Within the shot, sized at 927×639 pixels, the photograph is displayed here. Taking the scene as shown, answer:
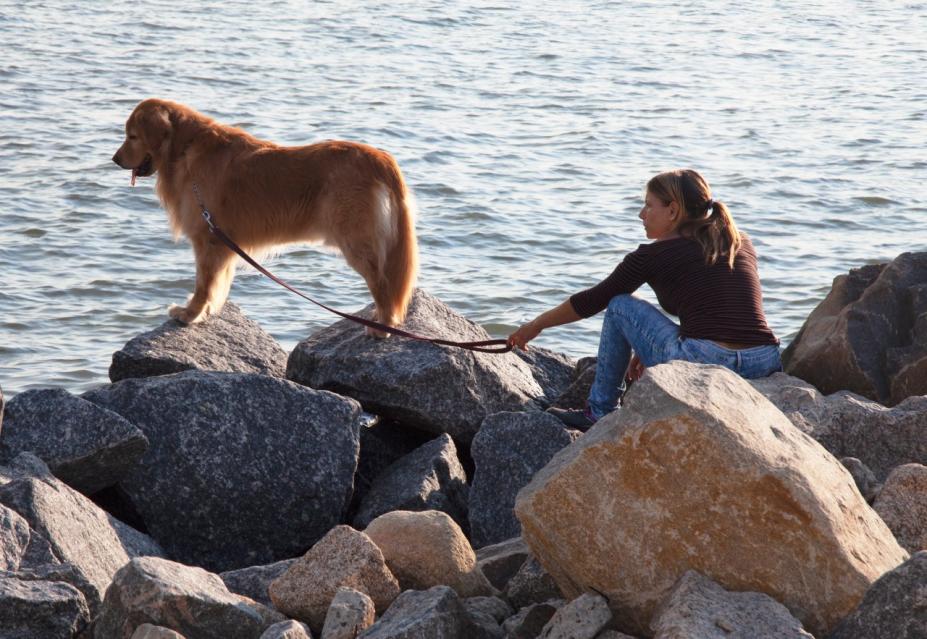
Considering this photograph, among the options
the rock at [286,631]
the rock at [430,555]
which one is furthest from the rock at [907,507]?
the rock at [286,631]

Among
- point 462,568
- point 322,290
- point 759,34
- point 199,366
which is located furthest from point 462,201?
point 759,34

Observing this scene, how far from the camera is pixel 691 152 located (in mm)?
14305

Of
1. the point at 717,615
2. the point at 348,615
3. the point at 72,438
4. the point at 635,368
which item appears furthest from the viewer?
the point at 635,368

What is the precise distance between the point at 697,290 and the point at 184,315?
283cm

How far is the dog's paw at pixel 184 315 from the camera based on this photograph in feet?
22.0

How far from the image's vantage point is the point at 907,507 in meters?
4.29

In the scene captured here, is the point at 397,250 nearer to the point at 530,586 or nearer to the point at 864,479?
the point at 530,586

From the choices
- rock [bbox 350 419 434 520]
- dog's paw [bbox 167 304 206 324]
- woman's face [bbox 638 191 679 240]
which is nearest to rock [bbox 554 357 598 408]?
rock [bbox 350 419 434 520]

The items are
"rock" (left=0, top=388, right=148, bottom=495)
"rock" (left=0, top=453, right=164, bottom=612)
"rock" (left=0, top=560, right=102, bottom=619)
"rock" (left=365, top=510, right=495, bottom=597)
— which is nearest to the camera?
"rock" (left=0, top=560, right=102, bottom=619)

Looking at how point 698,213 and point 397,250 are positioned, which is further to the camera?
point 397,250

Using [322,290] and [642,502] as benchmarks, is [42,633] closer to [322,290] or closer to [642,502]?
[642,502]

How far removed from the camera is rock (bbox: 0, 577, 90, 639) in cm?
367

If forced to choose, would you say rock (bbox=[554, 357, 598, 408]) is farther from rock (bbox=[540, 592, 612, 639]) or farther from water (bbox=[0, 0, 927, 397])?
rock (bbox=[540, 592, 612, 639])

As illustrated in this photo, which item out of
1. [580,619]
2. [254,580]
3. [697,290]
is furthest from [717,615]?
[697,290]
